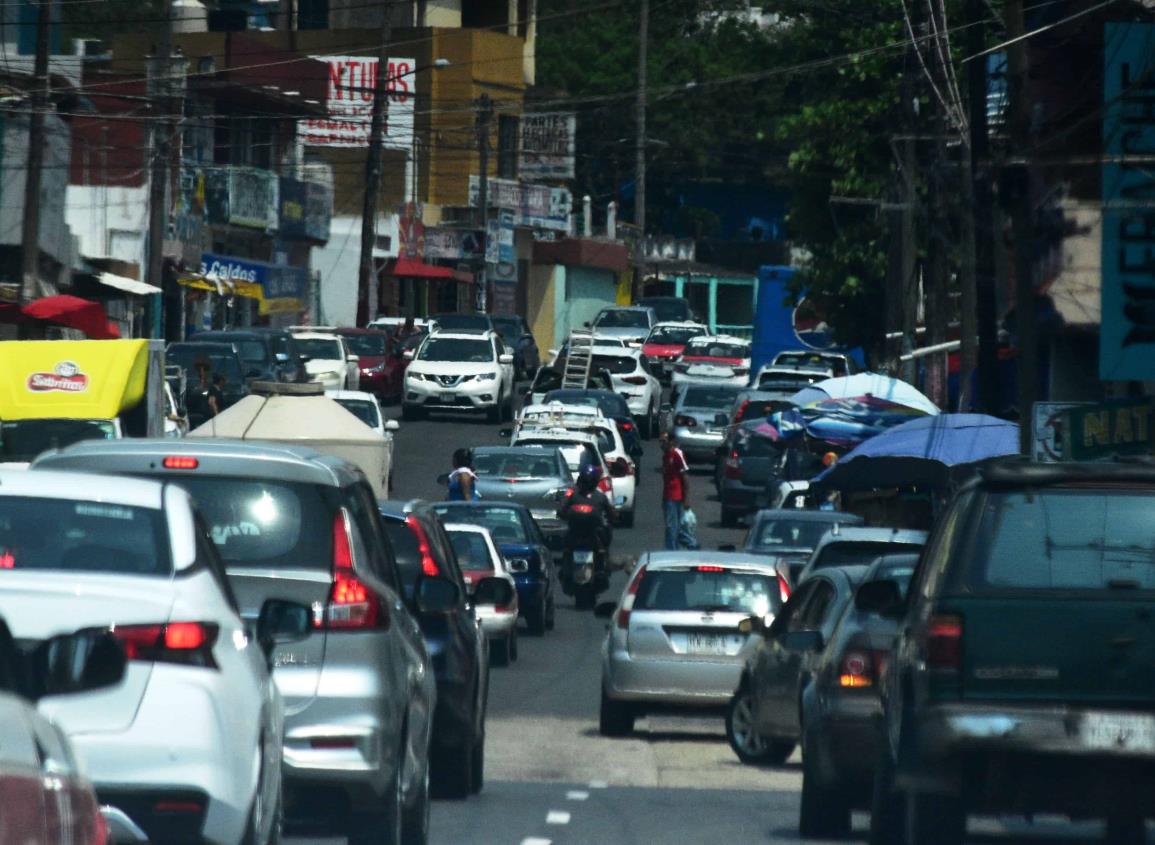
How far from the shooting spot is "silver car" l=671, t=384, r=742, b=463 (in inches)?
1729

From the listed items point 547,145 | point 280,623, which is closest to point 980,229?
point 280,623

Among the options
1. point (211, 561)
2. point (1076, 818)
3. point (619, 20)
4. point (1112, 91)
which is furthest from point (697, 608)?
point (619, 20)

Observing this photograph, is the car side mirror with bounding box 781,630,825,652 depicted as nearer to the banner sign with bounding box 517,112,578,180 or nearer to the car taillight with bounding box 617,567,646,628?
the car taillight with bounding box 617,567,646,628

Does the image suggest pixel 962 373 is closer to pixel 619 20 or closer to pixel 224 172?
pixel 224 172

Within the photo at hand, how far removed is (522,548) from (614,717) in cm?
769

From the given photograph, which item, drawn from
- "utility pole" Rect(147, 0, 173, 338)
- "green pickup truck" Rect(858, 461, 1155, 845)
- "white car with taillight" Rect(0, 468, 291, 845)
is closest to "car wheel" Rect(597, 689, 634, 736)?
"green pickup truck" Rect(858, 461, 1155, 845)

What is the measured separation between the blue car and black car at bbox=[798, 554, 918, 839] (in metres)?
12.7

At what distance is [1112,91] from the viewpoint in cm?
2088

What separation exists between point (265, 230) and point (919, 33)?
89.9 ft

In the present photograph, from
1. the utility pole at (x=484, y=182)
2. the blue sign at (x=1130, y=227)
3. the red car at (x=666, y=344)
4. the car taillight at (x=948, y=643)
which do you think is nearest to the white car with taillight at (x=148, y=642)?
the car taillight at (x=948, y=643)

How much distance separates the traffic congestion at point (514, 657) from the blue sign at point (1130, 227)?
3330 mm

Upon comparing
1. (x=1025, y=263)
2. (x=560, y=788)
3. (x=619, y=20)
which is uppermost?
(x=619, y=20)

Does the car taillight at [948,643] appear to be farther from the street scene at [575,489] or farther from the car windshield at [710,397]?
the car windshield at [710,397]

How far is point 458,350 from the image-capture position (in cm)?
4828
